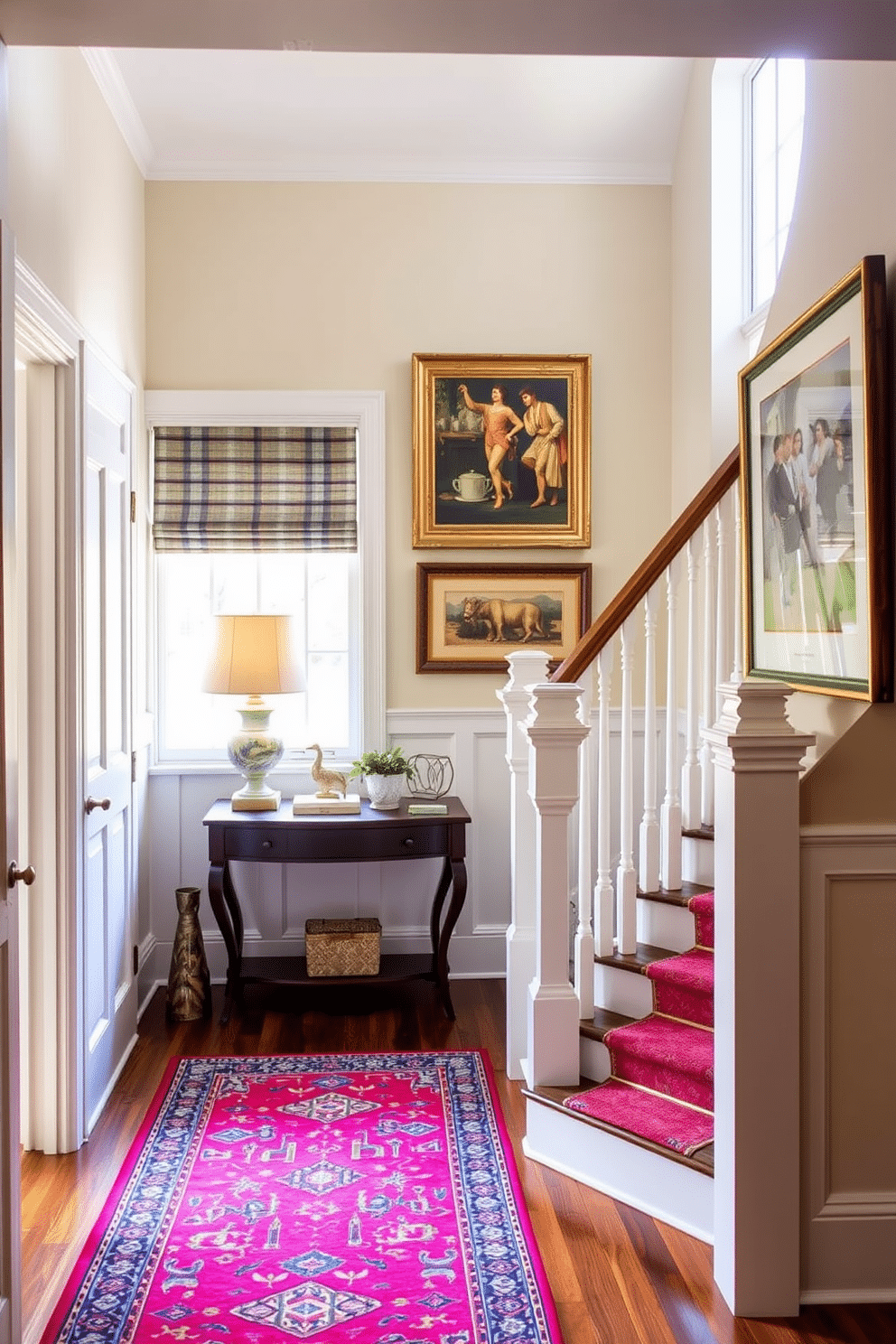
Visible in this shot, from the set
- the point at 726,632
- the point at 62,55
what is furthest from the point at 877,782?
the point at 62,55

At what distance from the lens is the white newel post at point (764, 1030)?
96.1 inches

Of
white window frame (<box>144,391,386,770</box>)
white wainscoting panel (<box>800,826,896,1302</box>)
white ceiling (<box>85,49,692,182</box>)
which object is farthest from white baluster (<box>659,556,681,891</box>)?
white ceiling (<box>85,49,692,182</box>)

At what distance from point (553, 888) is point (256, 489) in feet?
7.30

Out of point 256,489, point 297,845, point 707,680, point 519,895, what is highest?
point 256,489

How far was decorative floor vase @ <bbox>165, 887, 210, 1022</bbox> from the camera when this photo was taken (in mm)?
4316

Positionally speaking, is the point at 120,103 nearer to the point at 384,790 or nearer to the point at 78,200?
the point at 78,200

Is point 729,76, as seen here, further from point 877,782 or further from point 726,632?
point 877,782

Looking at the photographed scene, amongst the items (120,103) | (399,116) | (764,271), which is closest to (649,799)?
(764,271)

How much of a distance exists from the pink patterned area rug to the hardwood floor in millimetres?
54

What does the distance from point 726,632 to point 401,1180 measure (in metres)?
1.88

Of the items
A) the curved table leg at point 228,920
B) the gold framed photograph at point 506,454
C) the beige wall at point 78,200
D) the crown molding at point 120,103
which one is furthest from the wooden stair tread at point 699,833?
the crown molding at point 120,103

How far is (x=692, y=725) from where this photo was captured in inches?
144

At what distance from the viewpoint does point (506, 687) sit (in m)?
3.89

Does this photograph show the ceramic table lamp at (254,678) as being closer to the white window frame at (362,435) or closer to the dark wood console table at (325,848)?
the dark wood console table at (325,848)
